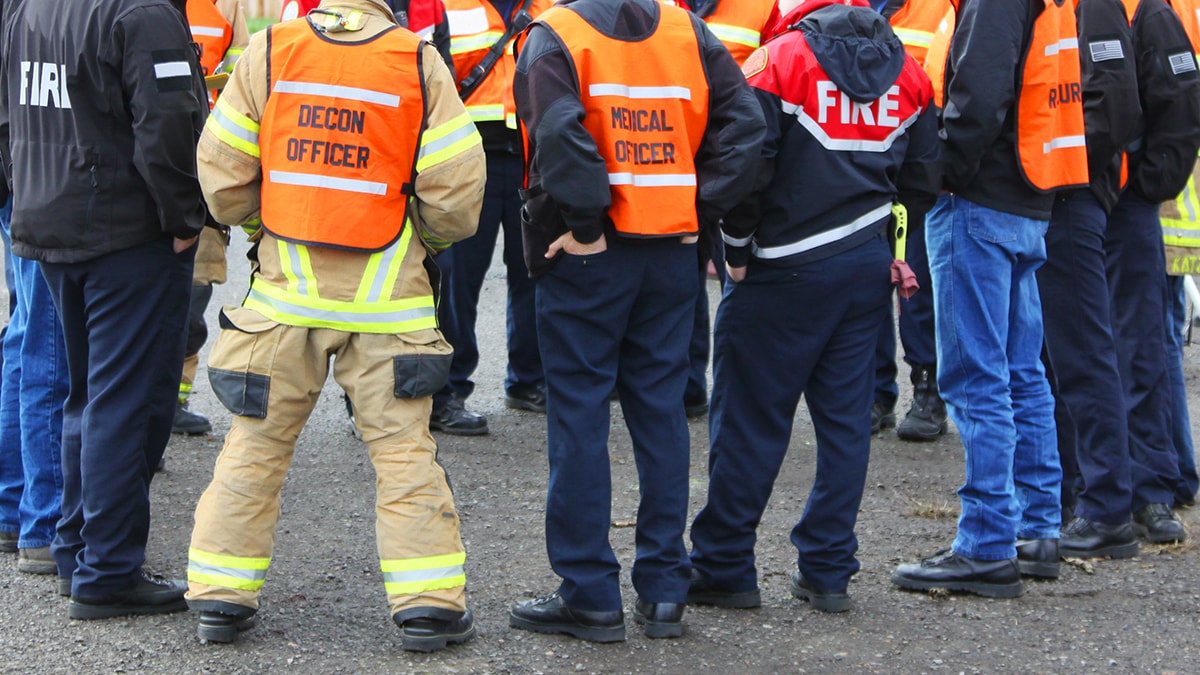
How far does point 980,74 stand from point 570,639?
7.39 feet

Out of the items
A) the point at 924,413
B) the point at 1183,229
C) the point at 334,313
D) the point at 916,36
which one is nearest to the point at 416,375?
the point at 334,313

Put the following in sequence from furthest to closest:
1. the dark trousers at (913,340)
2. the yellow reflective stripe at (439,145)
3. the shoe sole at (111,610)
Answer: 1. the dark trousers at (913,340)
2. the shoe sole at (111,610)
3. the yellow reflective stripe at (439,145)

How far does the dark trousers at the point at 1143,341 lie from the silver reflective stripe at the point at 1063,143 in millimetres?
663

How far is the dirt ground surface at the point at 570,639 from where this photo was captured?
4098 mm

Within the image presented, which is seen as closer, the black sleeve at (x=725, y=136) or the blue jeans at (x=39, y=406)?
the black sleeve at (x=725, y=136)

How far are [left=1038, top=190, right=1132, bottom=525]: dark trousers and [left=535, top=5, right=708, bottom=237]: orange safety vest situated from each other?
1605 millimetres

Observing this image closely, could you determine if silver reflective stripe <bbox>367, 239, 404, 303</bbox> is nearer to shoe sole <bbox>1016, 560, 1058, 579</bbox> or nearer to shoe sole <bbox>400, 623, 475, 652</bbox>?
shoe sole <bbox>400, 623, 475, 652</bbox>

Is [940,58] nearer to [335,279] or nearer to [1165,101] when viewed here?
[1165,101]

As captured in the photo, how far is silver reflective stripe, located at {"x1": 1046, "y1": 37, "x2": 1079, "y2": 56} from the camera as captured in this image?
4711 mm

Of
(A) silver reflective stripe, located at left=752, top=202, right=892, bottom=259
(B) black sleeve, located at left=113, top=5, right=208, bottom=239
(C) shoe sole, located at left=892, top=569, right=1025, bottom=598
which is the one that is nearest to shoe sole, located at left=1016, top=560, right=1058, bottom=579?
(C) shoe sole, located at left=892, top=569, right=1025, bottom=598

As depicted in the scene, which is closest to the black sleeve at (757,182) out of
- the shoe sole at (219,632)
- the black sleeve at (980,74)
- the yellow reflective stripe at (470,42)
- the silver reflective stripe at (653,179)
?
the silver reflective stripe at (653,179)

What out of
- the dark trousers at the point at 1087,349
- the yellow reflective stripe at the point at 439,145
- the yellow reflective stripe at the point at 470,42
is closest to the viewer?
the yellow reflective stripe at the point at 439,145

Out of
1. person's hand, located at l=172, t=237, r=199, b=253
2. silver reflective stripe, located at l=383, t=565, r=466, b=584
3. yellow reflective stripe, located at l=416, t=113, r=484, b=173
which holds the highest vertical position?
yellow reflective stripe, located at l=416, t=113, r=484, b=173

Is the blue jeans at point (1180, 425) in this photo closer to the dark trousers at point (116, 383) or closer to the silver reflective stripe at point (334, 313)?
the silver reflective stripe at point (334, 313)
